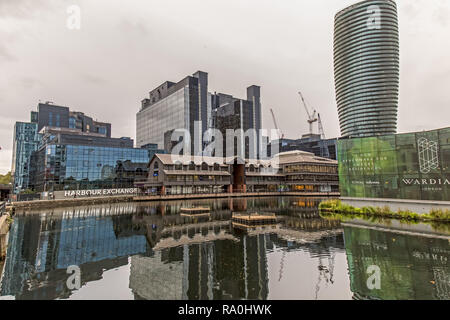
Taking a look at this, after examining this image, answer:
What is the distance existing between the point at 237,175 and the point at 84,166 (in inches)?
2327

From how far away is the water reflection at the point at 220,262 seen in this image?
15734 millimetres

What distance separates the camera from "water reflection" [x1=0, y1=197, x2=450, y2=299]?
51.6ft

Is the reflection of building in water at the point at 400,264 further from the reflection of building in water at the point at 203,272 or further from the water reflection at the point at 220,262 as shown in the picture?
the reflection of building in water at the point at 203,272

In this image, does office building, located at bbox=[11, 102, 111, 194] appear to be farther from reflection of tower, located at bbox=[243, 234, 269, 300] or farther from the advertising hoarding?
reflection of tower, located at bbox=[243, 234, 269, 300]

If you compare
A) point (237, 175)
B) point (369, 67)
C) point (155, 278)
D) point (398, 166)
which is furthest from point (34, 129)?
point (369, 67)

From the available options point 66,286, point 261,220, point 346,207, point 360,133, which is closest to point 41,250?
point 66,286

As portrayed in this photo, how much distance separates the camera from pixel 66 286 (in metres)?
16.9

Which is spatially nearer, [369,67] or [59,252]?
[59,252]

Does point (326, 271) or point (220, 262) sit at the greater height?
point (220, 262)

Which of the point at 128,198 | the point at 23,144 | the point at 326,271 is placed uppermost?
the point at 23,144

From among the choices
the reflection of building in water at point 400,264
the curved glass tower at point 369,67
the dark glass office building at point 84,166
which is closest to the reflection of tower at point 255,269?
the reflection of building in water at point 400,264

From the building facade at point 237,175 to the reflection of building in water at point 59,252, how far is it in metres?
49.2

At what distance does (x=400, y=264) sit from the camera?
19.9m

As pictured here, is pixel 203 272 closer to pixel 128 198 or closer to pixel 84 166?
pixel 128 198
